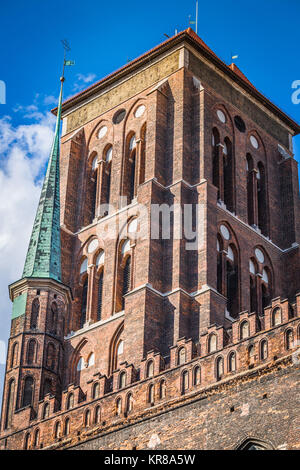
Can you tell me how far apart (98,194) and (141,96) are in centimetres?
414

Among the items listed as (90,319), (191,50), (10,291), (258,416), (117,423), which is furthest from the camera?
(191,50)

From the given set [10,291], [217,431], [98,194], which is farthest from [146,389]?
[98,194]

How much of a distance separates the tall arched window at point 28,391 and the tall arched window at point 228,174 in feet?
37.6

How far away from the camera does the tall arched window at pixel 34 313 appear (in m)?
44.3

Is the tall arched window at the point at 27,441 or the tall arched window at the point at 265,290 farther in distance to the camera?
the tall arched window at the point at 265,290

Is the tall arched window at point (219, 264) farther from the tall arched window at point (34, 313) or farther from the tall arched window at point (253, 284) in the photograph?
the tall arched window at point (34, 313)

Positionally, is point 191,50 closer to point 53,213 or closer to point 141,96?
point 141,96

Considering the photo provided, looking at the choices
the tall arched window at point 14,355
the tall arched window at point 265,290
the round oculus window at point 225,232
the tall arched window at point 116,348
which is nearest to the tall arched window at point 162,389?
the tall arched window at point 14,355

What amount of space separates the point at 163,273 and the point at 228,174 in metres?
6.93

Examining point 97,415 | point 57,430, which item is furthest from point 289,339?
point 57,430

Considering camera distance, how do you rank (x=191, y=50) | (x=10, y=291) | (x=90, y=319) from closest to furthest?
(x=10, y=291), (x=90, y=319), (x=191, y=50)

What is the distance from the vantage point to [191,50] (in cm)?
5212

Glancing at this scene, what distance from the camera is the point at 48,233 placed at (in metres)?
47.6

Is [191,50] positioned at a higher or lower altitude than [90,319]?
higher
